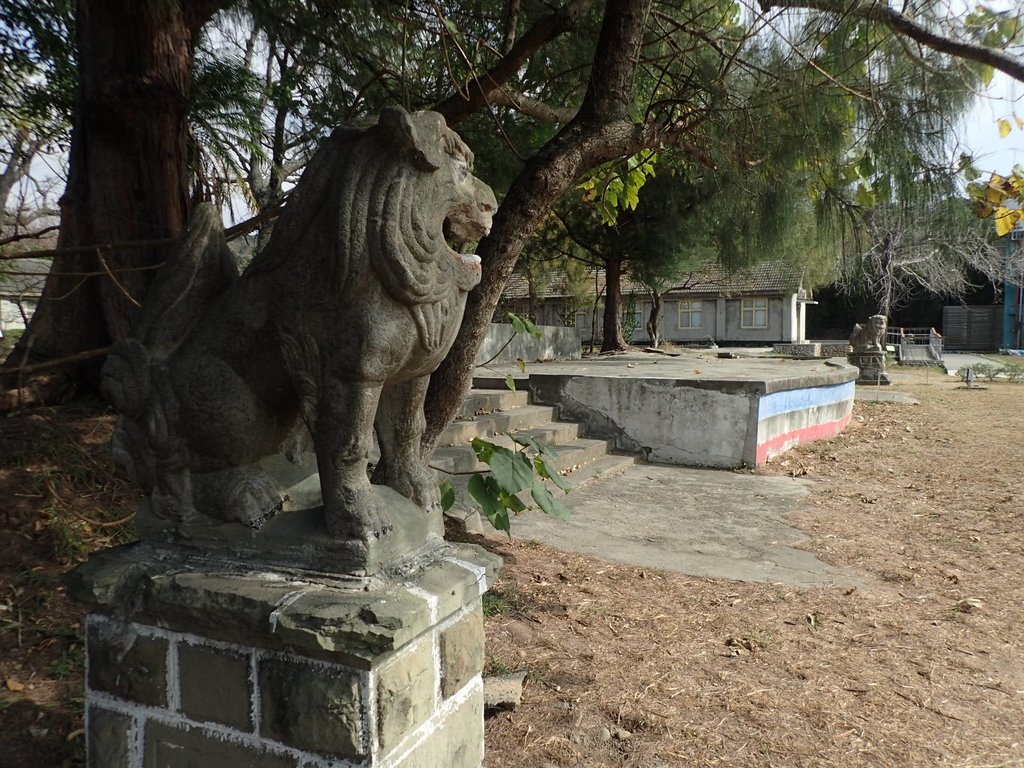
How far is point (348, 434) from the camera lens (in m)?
1.53

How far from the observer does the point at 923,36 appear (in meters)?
3.24

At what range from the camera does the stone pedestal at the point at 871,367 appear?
1484 centimetres

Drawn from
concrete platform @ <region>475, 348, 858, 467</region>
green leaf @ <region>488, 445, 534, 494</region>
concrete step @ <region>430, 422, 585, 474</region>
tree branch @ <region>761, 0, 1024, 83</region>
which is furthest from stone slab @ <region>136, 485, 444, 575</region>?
concrete platform @ <region>475, 348, 858, 467</region>

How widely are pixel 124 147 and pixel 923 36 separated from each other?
4.00 metres

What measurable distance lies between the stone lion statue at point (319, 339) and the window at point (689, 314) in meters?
27.9

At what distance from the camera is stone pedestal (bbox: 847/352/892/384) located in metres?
14.8

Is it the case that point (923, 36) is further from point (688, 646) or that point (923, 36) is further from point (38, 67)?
point (38, 67)

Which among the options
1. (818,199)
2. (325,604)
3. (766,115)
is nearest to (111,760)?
(325,604)

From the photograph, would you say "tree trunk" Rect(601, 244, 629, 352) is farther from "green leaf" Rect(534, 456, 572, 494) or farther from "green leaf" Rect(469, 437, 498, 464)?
"green leaf" Rect(469, 437, 498, 464)

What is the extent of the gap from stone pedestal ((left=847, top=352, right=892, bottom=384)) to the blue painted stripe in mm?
6526

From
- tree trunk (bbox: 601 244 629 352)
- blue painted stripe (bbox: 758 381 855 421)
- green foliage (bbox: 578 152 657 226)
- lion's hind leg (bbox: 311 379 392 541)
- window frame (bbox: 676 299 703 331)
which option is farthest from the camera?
window frame (bbox: 676 299 703 331)

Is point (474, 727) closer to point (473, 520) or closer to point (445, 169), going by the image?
point (445, 169)

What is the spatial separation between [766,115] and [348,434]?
3099 millimetres

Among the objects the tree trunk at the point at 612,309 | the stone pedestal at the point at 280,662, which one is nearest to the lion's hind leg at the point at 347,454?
the stone pedestal at the point at 280,662
